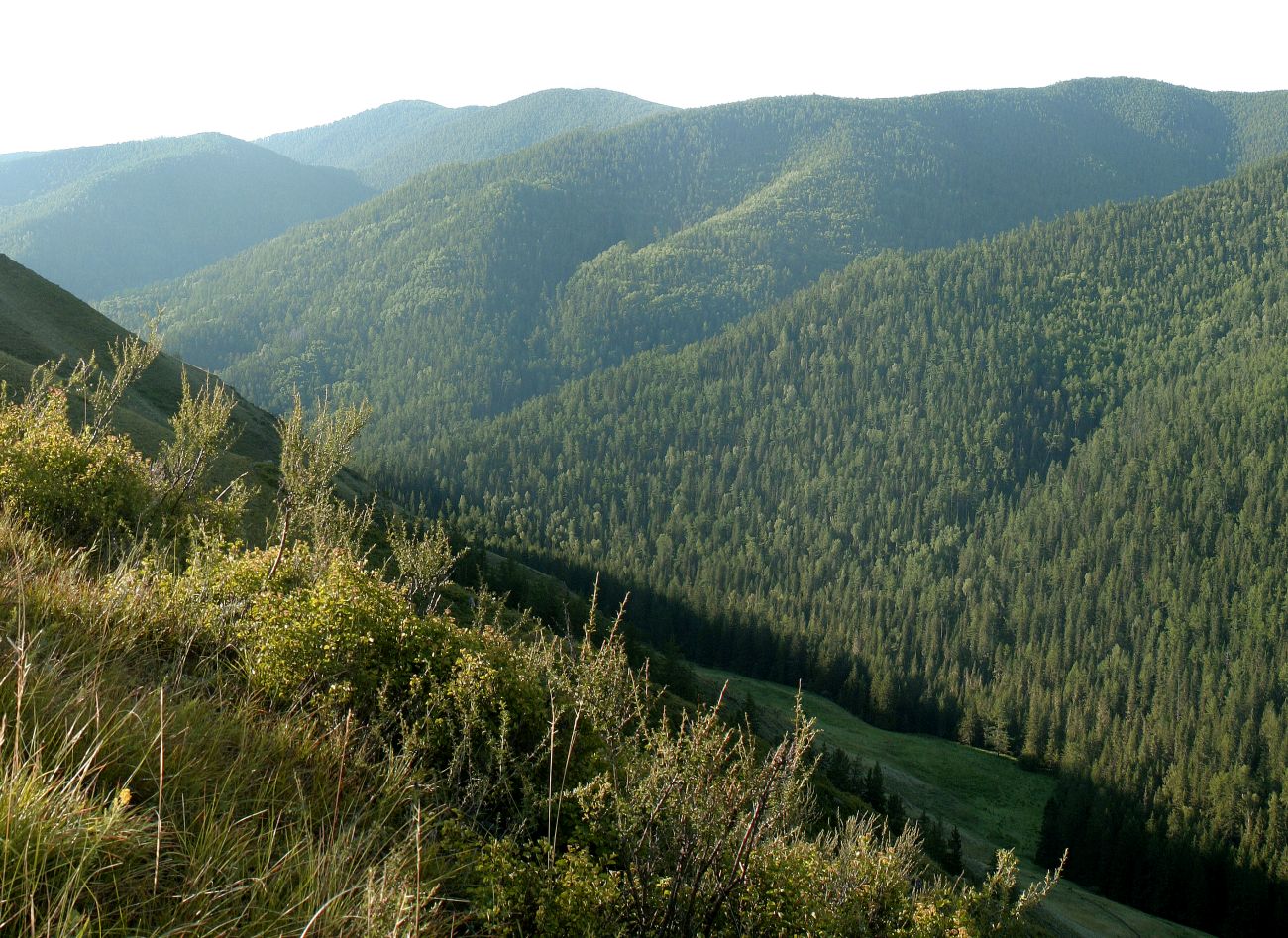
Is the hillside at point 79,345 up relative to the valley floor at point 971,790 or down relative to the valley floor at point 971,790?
up

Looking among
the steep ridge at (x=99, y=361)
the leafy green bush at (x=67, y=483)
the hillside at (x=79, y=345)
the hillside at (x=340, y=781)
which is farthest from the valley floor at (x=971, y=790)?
the leafy green bush at (x=67, y=483)

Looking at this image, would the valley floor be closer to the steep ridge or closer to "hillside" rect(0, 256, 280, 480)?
the steep ridge

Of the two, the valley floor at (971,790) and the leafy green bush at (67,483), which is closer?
the leafy green bush at (67,483)

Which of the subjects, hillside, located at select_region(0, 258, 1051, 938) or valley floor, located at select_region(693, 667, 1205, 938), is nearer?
hillside, located at select_region(0, 258, 1051, 938)

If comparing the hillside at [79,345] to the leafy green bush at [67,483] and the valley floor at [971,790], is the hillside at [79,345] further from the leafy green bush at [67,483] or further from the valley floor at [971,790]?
the valley floor at [971,790]

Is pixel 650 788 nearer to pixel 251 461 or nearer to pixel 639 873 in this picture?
pixel 639 873

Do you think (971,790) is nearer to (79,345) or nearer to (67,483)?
(79,345)

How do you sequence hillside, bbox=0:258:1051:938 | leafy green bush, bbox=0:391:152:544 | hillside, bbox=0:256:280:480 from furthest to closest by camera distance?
hillside, bbox=0:256:280:480, leafy green bush, bbox=0:391:152:544, hillside, bbox=0:258:1051:938

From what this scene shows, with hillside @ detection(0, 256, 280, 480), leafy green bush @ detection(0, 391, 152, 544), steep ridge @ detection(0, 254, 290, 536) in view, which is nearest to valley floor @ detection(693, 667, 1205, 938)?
steep ridge @ detection(0, 254, 290, 536)

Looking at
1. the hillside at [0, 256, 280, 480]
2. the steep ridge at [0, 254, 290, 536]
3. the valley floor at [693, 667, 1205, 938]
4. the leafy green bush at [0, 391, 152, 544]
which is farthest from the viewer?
the valley floor at [693, 667, 1205, 938]

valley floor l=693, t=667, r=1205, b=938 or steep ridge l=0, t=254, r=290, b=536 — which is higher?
steep ridge l=0, t=254, r=290, b=536

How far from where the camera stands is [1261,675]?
165250 millimetres

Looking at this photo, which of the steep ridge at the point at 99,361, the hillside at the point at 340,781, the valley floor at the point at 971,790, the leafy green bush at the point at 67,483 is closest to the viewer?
the hillside at the point at 340,781

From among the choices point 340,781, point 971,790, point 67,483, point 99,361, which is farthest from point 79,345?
point 971,790
